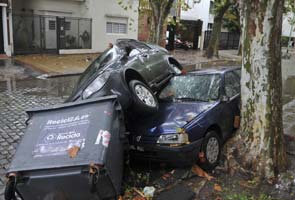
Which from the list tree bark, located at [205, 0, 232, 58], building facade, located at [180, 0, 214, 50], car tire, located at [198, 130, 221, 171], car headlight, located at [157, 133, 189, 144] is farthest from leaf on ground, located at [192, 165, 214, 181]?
building facade, located at [180, 0, 214, 50]

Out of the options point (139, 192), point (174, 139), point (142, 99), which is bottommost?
point (139, 192)

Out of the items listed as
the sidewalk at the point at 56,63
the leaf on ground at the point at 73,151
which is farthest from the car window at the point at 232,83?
the sidewalk at the point at 56,63

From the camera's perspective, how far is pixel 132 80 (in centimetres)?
526

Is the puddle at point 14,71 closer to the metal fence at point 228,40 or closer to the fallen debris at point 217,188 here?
the fallen debris at point 217,188

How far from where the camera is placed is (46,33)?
1836 centimetres

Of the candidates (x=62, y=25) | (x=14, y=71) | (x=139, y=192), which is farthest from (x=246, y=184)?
(x=62, y=25)

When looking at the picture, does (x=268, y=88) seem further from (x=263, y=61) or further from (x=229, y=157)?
(x=229, y=157)

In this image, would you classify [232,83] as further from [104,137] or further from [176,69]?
[104,137]

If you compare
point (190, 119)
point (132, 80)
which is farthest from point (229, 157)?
point (132, 80)

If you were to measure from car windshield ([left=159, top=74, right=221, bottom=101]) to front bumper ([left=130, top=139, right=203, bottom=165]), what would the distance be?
1.12 metres

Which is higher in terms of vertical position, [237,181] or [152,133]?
[152,133]

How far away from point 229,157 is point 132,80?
2020 millimetres

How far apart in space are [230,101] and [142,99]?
5.65ft

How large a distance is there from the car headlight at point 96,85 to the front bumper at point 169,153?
107 cm
